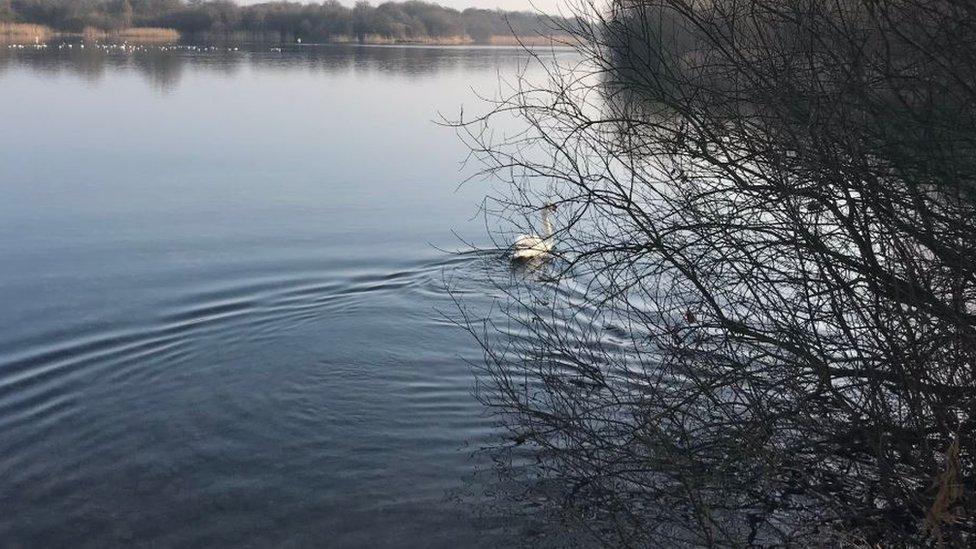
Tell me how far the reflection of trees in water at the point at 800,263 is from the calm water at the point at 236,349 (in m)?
1.56

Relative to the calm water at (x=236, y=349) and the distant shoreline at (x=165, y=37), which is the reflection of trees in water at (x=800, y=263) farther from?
the distant shoreline at (x=165, y=37)

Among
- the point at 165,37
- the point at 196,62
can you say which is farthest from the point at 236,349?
the point at 165,37

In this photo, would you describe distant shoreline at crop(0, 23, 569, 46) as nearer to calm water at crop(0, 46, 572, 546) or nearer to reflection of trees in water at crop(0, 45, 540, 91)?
reflection of trees in water at crop(0, 45, 540, 91)

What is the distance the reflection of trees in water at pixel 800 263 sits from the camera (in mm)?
5195

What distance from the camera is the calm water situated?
7.28 m

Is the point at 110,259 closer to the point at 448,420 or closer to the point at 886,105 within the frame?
the point at 448,420

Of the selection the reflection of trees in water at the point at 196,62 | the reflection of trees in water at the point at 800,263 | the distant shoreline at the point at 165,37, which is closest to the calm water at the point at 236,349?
the reflection of trees in water at the point at 800,263

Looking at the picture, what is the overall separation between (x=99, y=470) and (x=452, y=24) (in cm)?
8526

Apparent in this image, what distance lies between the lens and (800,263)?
5.74 meters

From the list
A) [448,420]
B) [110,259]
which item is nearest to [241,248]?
[110,259]

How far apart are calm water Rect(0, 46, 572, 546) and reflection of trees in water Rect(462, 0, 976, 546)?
5.11ft

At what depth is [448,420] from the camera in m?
8.76

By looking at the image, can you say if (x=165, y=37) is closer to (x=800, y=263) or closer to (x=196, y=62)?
(x=196, y=62)

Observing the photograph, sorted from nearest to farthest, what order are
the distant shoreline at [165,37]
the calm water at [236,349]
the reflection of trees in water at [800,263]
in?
the reflection of trees in water at [800,263], the calm water at [236,349], the distant shoreline at [165,37]
